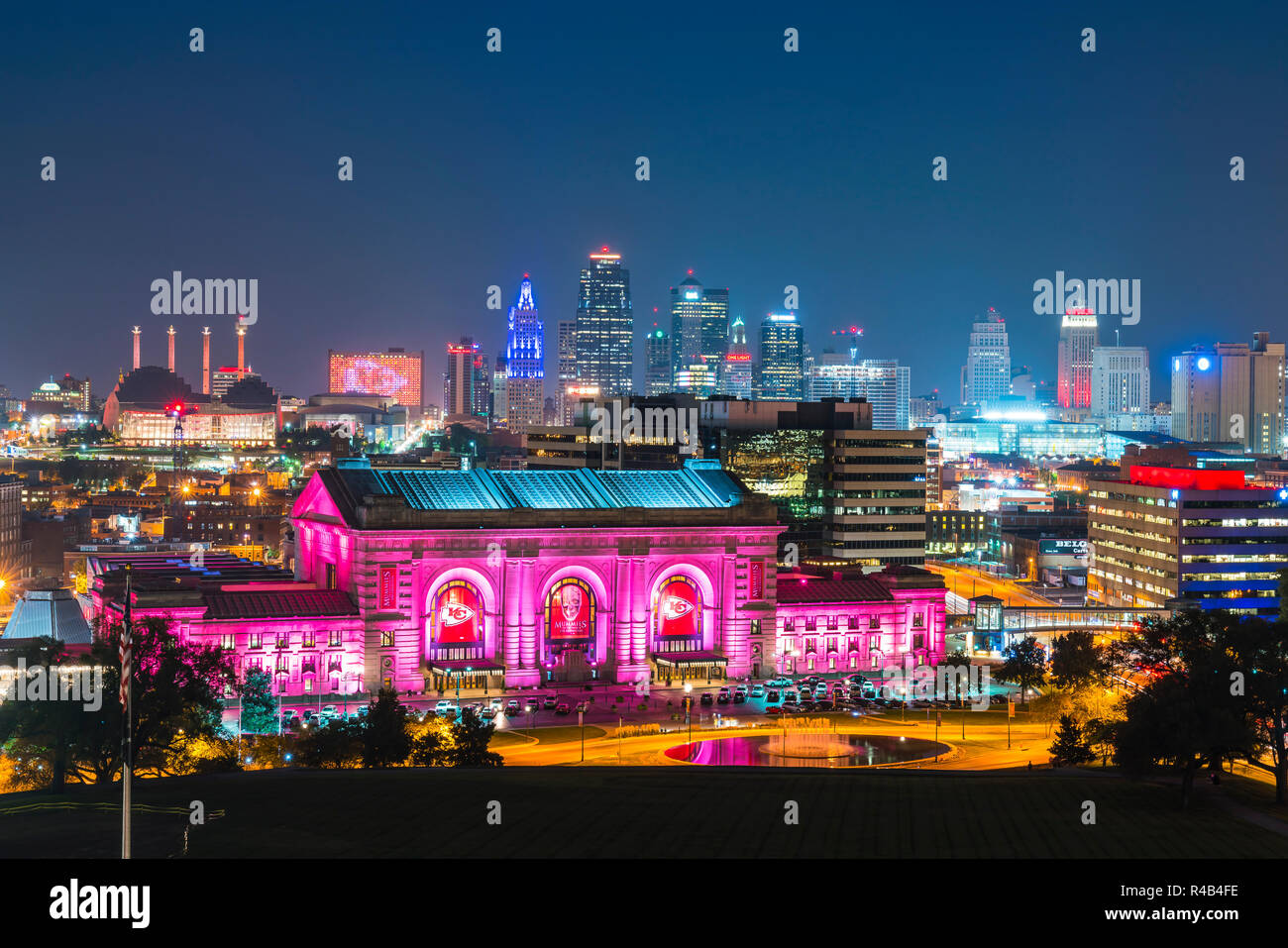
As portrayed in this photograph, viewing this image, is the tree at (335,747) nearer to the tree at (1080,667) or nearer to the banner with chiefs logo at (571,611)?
the banner with chiefs logo at (571,611)

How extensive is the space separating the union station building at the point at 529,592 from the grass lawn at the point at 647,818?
41.3 meters

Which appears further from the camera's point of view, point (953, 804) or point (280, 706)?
point (280, 706)

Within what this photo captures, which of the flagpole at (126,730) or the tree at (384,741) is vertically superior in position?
the flagpole at (126,730)

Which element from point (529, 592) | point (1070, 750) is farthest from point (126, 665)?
point (529, 592)

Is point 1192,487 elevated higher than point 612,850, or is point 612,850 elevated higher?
point 1192,487

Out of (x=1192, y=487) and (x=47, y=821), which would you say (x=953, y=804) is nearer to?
(x=47, y=821)

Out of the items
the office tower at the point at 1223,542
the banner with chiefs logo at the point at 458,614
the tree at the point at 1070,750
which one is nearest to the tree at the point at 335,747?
the banner with chiefs logo at the point at 458,614

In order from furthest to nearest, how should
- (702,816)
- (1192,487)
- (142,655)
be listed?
1. (1192,487)
2. (142,655)
3. (702,816)

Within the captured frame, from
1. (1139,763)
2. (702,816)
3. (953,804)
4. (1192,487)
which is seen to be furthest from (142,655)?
(1192,487)

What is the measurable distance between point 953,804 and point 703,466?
7297cm

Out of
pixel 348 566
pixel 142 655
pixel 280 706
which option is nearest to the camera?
pixel 142 655

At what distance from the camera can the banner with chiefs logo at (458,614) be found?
125000mm

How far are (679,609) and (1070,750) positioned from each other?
50.3m
